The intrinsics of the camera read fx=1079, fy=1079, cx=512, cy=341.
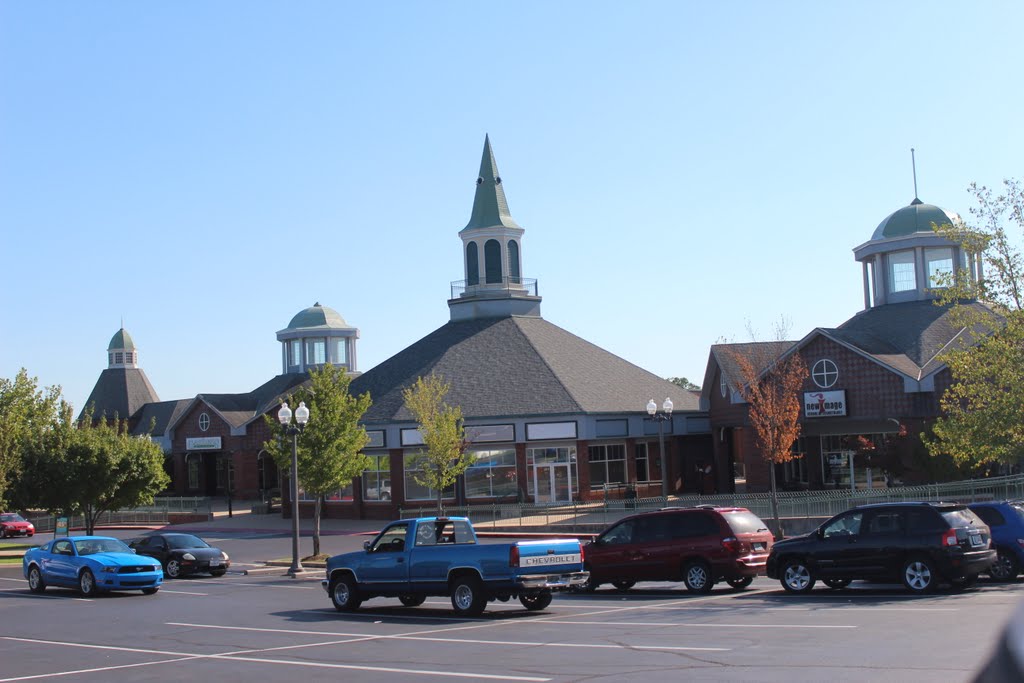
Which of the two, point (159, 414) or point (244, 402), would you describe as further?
point (159, 414)

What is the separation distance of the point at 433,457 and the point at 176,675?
27292mm

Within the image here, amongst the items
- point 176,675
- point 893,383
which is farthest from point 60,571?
point 893,383

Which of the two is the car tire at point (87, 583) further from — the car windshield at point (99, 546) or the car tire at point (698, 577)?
the car tire at point (698, 577)

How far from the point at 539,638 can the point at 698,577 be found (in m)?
6.60

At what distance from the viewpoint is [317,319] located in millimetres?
77062

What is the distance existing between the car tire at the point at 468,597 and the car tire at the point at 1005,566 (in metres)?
9.93

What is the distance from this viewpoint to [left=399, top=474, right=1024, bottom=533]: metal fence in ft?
103

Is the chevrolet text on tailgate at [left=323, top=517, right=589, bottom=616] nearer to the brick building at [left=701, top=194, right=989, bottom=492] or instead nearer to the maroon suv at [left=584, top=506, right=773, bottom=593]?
the maroon suv at [left=584, top=506, right=773, bottom=593]

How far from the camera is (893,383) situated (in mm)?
43688

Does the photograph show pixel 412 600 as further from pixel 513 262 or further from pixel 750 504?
pixel 513 262

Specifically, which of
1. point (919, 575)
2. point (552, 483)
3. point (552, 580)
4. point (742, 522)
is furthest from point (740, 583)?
point (552, 483)

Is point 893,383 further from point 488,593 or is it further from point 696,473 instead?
point 488,593

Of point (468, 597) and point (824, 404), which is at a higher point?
point (824, 404)

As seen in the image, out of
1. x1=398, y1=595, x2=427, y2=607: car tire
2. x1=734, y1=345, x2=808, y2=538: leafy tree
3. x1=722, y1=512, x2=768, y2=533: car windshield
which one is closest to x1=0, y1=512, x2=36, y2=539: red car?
x1=734, y1=345, x2=808, y2=538: leafy tree
